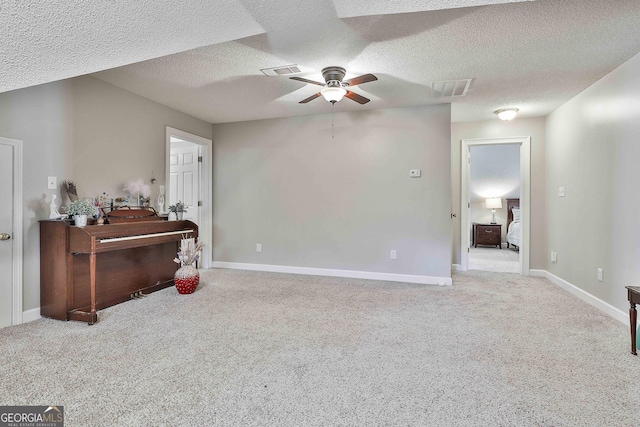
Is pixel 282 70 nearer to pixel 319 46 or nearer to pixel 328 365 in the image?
pixel 319 46

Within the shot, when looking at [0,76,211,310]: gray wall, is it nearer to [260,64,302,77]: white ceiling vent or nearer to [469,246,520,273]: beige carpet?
[260,64,302,77]: white ceiling vent

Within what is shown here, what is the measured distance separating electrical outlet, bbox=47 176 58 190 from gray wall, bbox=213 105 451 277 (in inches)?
93.1

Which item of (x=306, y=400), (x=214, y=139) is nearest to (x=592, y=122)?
(x=306, y=400)

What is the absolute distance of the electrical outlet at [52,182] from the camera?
2.90 m

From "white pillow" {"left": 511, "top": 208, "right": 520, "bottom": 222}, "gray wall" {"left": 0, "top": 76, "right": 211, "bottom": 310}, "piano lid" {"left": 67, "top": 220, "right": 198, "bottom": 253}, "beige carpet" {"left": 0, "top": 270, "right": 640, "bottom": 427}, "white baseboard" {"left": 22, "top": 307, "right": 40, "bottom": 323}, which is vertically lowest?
"beige carpet" {"left": 0, "top": 270, "right": 640, "bottom": 427}

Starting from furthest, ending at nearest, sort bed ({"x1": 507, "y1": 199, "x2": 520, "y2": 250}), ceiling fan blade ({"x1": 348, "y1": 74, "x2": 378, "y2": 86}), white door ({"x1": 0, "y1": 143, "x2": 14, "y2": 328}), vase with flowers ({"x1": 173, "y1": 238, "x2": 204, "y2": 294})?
bed ({"x1": 507, "y1": 199, "x2": 520, "y2": 250}), vase with flowers ({"x1": 173, "y1": 238, "x2": 204, "y2": 294}), ceiling fan blade ({"x1": 348, "y1": 74, "x2": 378, "y2": 86}), white door ({"x1": 0, "y1": 143, "x2": 14, "y2": 328})

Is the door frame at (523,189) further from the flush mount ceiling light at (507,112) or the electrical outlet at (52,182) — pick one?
the electrical outlet at (52,182)

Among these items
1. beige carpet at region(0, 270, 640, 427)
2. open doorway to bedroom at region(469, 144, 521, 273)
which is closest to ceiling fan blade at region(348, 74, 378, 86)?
beige carpet at region(0, 270, 640, 427)

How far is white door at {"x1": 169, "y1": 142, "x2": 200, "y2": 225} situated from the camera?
5.13 m

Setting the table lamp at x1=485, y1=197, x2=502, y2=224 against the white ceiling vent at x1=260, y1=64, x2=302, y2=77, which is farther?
the table lamp at x1=485, y1=197, x2=502, y2=224

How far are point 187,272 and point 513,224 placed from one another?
6940 mm

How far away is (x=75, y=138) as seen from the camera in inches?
122

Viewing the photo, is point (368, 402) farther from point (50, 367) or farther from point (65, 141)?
point (65, 141)

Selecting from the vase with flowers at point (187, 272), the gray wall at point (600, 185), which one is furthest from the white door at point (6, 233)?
the gray wall at point (600, 185)
